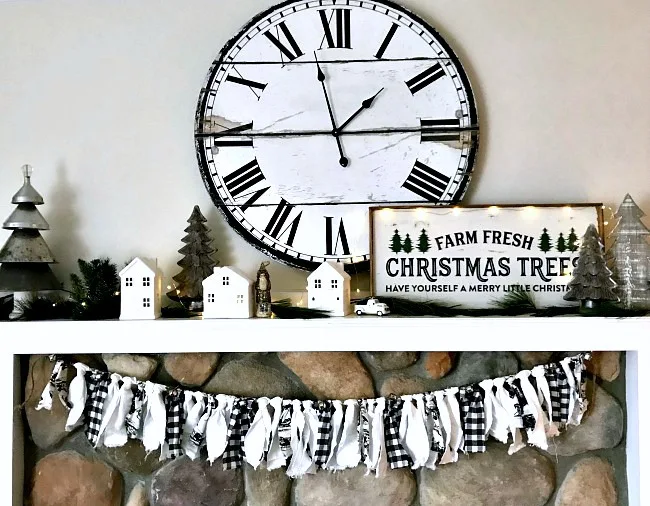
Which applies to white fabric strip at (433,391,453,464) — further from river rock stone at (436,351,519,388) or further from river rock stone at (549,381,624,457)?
river rock stone at (549,381,624,457)

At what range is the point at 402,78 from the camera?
1.54m

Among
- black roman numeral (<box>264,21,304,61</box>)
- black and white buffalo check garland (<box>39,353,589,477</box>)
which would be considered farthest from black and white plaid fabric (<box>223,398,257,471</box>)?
black roman numeral (<box>264,21,304,61</box>)

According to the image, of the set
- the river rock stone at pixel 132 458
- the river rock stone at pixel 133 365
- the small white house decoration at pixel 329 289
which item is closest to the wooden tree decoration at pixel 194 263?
the river rock stone at pixel 133 365

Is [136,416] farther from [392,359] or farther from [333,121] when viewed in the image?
[333,121]

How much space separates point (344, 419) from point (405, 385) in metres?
0.17

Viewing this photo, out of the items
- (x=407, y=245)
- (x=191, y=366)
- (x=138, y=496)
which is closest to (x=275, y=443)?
(x=191, y=366)

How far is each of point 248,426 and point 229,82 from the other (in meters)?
0.89

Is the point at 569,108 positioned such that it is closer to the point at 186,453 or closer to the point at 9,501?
the point at 186,453

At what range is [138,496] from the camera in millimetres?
1476

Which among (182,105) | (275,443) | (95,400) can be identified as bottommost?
(275,443)

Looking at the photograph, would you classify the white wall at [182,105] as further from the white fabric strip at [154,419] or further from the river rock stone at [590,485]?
the river rock stone at [590,485]

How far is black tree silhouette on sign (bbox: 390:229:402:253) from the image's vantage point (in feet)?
4.80

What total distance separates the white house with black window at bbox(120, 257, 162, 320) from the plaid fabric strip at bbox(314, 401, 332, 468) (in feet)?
1.54

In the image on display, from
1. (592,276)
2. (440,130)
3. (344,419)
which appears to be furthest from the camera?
(440,130)
